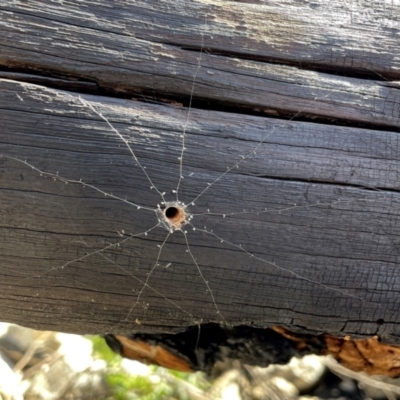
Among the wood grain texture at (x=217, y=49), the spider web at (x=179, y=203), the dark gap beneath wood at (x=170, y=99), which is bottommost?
the spider web at (x=179, y=203)

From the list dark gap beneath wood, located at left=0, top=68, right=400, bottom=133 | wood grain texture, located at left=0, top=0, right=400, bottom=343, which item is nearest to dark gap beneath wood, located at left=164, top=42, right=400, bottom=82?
wood grain texture, located at left=0, top=0, right=400, bottom=343

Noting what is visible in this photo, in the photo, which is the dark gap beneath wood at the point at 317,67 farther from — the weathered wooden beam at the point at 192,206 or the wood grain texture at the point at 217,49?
the weathered wooden beam at the point at 192,206

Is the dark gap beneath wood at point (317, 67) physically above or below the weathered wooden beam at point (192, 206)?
above

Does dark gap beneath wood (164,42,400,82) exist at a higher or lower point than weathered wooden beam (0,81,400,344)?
higher

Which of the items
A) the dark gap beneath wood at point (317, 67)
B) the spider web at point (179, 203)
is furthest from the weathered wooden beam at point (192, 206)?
the dark gap beneath wood at point (317, 67)

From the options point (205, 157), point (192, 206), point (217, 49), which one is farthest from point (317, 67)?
point (192, 206)

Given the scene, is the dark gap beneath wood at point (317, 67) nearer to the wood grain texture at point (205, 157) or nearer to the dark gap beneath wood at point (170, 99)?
the wood grain texture at point (205, 157)

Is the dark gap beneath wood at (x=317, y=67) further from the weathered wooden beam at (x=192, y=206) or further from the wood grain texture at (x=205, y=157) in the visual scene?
the weathered wooden beam at (x=192, y=206)

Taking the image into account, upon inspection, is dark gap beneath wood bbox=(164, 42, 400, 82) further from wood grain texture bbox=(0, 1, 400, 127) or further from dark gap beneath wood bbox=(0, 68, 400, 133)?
dark gap beneath wood bbox=(0, 68, 400, 133)

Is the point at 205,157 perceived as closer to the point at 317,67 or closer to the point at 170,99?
the point at 170,99
